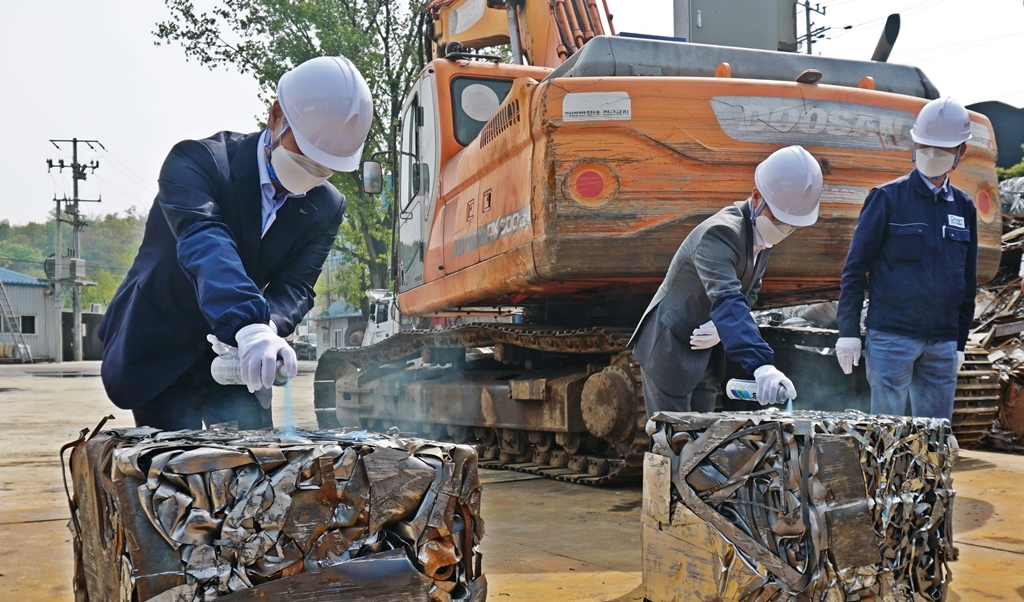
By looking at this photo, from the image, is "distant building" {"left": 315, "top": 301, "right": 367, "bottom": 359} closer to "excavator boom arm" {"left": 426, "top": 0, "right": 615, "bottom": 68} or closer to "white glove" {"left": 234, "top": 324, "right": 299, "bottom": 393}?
"excavator boom arm" {"left": 426, "top": 0, "right": 615, "bottom": 68}

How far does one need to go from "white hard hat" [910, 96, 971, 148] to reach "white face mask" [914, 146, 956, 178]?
4 centimetres

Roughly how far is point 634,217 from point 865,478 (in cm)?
252

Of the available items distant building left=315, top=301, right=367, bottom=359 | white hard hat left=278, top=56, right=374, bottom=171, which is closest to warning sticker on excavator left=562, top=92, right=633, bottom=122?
white hard hat left=278, top=56, right=374, bottom=171

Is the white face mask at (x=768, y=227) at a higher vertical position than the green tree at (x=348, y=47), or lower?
lower

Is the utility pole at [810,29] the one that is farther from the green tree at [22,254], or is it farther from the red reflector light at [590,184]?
the green tree at [22,254]

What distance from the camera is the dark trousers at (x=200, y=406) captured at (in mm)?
2893

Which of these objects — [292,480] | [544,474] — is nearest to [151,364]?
[292,480]

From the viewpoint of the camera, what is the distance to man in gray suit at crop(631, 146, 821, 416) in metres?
3.40

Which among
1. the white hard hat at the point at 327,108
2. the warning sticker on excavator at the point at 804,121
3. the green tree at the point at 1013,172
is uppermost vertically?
the green tree at the point at 1013,172

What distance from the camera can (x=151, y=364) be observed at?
109 inches

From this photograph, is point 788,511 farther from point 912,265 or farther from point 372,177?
point 372,177

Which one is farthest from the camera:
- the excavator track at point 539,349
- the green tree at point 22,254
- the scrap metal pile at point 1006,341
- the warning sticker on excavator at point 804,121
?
the green tree at point 22,254

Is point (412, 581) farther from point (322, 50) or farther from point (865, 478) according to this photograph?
point (322, 50)

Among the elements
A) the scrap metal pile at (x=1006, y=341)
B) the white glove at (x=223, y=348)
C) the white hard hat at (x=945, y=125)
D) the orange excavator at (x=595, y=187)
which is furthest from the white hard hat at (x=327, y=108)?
the scrap metal pile at (x=1006, y=341)
